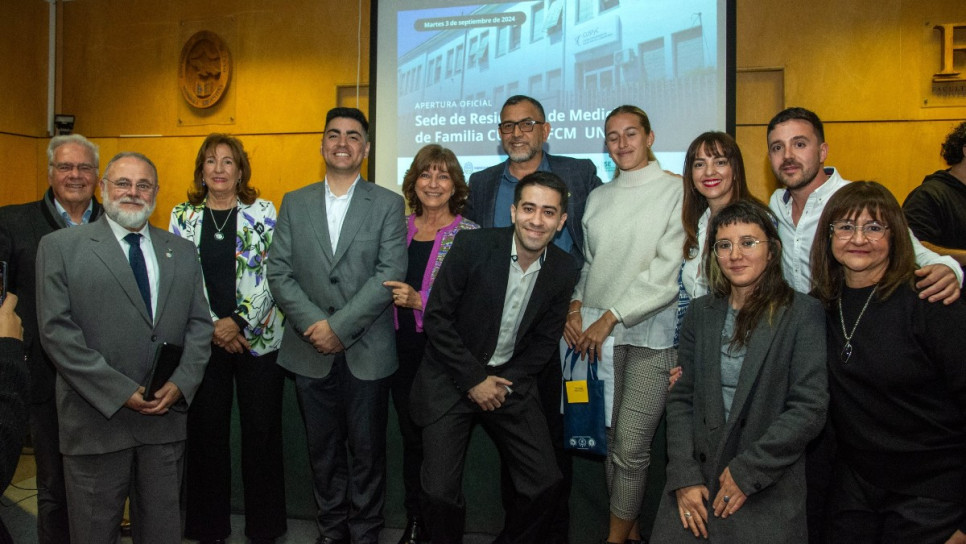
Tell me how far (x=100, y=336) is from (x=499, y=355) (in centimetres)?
146

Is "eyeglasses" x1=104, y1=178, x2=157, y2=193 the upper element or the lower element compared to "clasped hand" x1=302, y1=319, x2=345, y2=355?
upper

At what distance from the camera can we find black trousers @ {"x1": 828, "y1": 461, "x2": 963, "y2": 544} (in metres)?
1.89

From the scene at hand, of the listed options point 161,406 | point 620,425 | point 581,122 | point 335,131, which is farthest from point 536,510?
point 581,122

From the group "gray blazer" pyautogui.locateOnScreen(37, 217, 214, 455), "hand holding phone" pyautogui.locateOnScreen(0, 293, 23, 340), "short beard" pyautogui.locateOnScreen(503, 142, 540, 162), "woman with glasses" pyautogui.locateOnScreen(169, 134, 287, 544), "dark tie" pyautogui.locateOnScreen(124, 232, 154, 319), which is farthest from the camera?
"short beard" pyautogui.locateOnScreen(503, 142, 540, 162)

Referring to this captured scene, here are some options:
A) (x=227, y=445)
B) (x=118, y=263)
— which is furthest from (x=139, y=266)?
(x=227, y=445)

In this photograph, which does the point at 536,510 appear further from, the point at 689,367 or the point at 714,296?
the point at 714,296

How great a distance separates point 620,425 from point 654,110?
9.61ft

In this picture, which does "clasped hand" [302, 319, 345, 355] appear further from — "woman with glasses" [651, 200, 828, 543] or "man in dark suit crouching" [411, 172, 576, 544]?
"woman with glasses" [651, 200, 828, 543]

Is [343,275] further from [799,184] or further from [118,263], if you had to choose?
[799,184]

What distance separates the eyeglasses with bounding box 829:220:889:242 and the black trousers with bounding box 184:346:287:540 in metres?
2.32

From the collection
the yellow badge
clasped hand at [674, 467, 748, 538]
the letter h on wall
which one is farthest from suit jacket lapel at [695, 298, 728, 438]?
the letter h on wall

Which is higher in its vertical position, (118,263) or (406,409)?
(118,263)

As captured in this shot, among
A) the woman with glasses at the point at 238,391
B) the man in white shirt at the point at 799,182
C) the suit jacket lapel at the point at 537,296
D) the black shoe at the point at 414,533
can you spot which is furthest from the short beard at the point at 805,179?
the woman with glasses at the point at 238,391

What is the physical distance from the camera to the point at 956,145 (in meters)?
3.18
